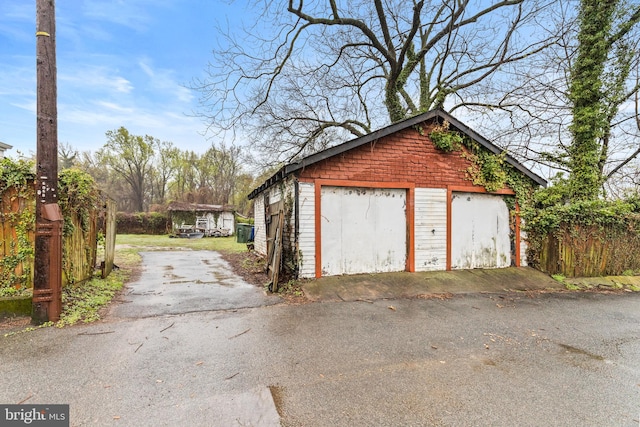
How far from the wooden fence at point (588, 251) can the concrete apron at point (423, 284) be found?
65cm

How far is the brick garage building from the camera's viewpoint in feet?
22.6

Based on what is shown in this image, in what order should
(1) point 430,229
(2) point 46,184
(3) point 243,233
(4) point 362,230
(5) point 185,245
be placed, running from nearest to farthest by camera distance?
(2) point 46,184
(4) point 362,230
(1) point 430,229
(5) point 185,245
(3) point 243,233

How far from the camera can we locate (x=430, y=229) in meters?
7.78

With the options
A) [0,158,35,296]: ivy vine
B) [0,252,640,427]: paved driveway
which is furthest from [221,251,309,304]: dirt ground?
[0,158,35,296]: ivy vine

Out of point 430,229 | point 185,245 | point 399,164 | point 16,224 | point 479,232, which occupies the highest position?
point 399,164

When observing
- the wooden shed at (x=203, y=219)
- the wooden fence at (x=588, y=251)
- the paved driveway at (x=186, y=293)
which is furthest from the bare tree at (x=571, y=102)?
the wooden shed at (x=203, y=219)

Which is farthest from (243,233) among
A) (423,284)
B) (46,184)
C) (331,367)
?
(331,367)

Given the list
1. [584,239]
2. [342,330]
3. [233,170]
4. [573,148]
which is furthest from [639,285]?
[233,170]

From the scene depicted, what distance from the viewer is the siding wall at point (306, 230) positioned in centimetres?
680

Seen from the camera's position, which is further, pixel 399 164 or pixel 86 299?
pixel 399 164

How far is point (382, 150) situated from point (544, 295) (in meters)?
4.99

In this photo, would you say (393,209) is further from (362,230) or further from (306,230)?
(306,230)

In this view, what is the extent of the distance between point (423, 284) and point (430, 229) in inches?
62.6

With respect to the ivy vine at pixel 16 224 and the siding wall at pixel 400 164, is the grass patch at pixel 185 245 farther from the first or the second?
the ivy vine at pixel 16 224
